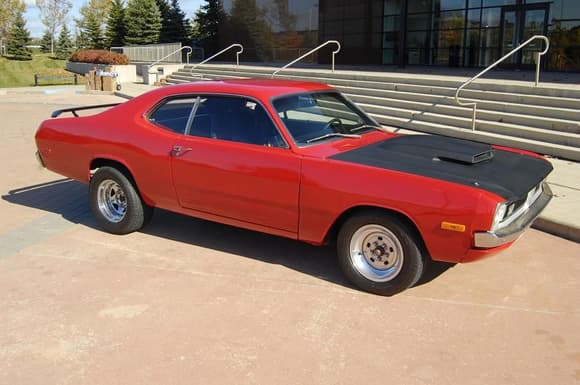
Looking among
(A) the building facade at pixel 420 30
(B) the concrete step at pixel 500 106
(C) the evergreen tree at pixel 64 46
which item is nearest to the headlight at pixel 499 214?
(B) the concrete step at pixel 500 106

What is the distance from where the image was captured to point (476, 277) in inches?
185

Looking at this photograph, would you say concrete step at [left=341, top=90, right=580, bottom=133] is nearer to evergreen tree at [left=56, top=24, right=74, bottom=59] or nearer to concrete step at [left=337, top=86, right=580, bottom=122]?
concrete step at [left=337, top=86, right=580, bottom=122]

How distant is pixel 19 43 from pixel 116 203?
53333 mm

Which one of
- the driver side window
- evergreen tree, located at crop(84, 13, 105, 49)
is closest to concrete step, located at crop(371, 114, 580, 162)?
the driver side window

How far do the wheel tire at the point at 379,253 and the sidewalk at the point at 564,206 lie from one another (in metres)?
2.36

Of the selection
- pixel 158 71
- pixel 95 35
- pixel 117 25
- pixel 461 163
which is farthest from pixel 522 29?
pixel 95 35

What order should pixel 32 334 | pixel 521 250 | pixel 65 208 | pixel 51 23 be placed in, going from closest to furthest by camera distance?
pixel 32 334 < pixel 521 250 < pixel 65 208 < pixel 51 23

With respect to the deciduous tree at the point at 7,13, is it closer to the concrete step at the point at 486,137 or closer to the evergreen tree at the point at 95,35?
the evergreen tree at the point at 95,35

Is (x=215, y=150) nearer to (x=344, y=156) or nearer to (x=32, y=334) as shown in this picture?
(x=344, y=156)

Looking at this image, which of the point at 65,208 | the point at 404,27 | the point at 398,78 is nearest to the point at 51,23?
the point at 404,27

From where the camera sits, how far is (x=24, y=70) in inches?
1720

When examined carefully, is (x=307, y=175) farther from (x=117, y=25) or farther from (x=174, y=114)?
(x=117, y=25)

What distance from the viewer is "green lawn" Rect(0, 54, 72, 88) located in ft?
117

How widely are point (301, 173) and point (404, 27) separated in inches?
725
